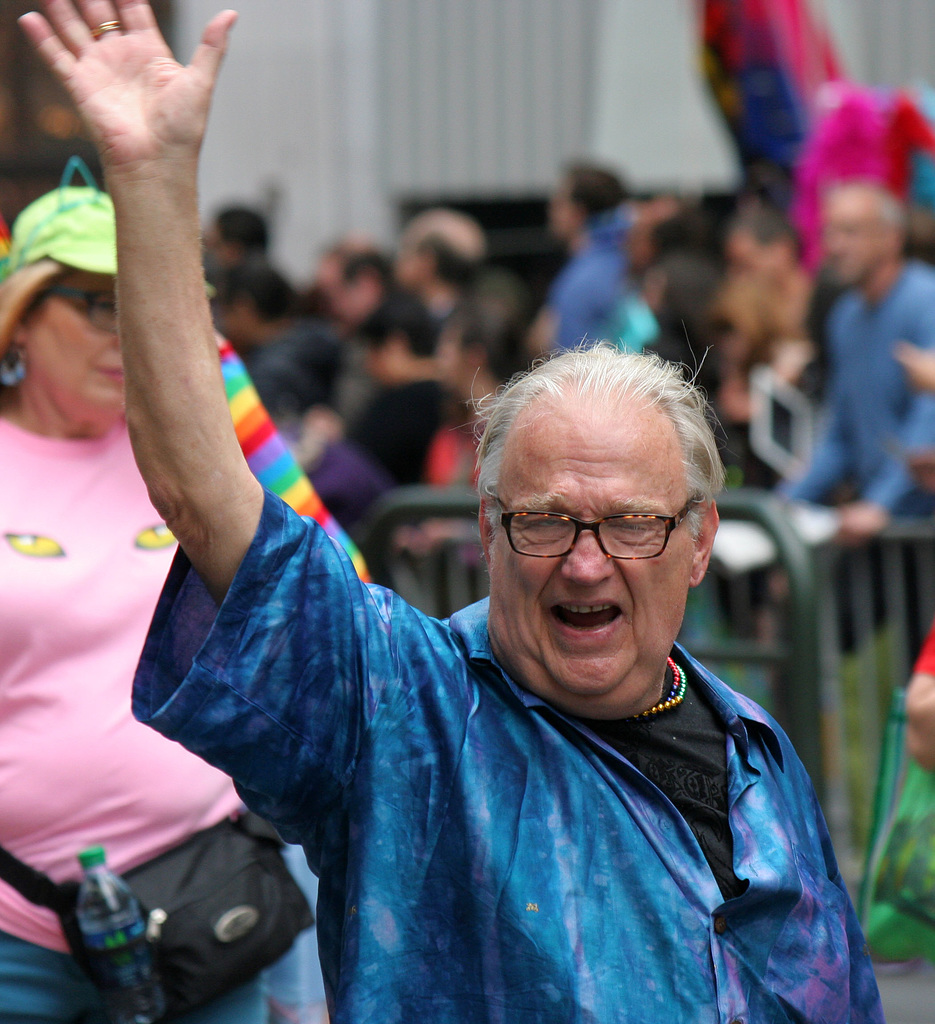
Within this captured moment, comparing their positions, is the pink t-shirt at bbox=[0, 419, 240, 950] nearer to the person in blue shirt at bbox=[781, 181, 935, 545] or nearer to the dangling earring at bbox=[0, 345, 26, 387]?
the dangling earring at bbox=[0, 345, 26, 387]

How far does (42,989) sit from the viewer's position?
2381 mm

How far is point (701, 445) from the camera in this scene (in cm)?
190

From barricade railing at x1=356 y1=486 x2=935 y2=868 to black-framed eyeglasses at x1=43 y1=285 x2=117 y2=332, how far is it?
7.20 ft

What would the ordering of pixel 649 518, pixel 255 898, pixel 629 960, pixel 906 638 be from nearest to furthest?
pixel 629 960
pixel 649 518
pixel 255 898
pixel 906 638

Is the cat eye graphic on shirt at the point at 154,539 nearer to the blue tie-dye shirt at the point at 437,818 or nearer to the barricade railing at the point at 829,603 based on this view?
the blue tie-dye shirt at the point at 437,818

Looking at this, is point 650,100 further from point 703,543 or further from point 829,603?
point 703,543

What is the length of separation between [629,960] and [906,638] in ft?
11.6

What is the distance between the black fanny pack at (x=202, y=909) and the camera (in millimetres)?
2318

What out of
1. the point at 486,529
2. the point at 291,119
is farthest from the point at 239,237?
the point at 486,529

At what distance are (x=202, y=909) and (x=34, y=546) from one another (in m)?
0.66

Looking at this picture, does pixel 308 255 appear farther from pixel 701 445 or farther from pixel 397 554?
pixel 701 445

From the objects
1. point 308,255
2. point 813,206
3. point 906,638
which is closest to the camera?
point 906,638

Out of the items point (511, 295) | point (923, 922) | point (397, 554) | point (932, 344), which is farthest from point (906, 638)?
point (511, 295)

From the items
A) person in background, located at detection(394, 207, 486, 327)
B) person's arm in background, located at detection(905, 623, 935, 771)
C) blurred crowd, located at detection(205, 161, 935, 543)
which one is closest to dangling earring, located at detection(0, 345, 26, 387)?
person's arm in background, located at detection(905, 623, 935, 771)
